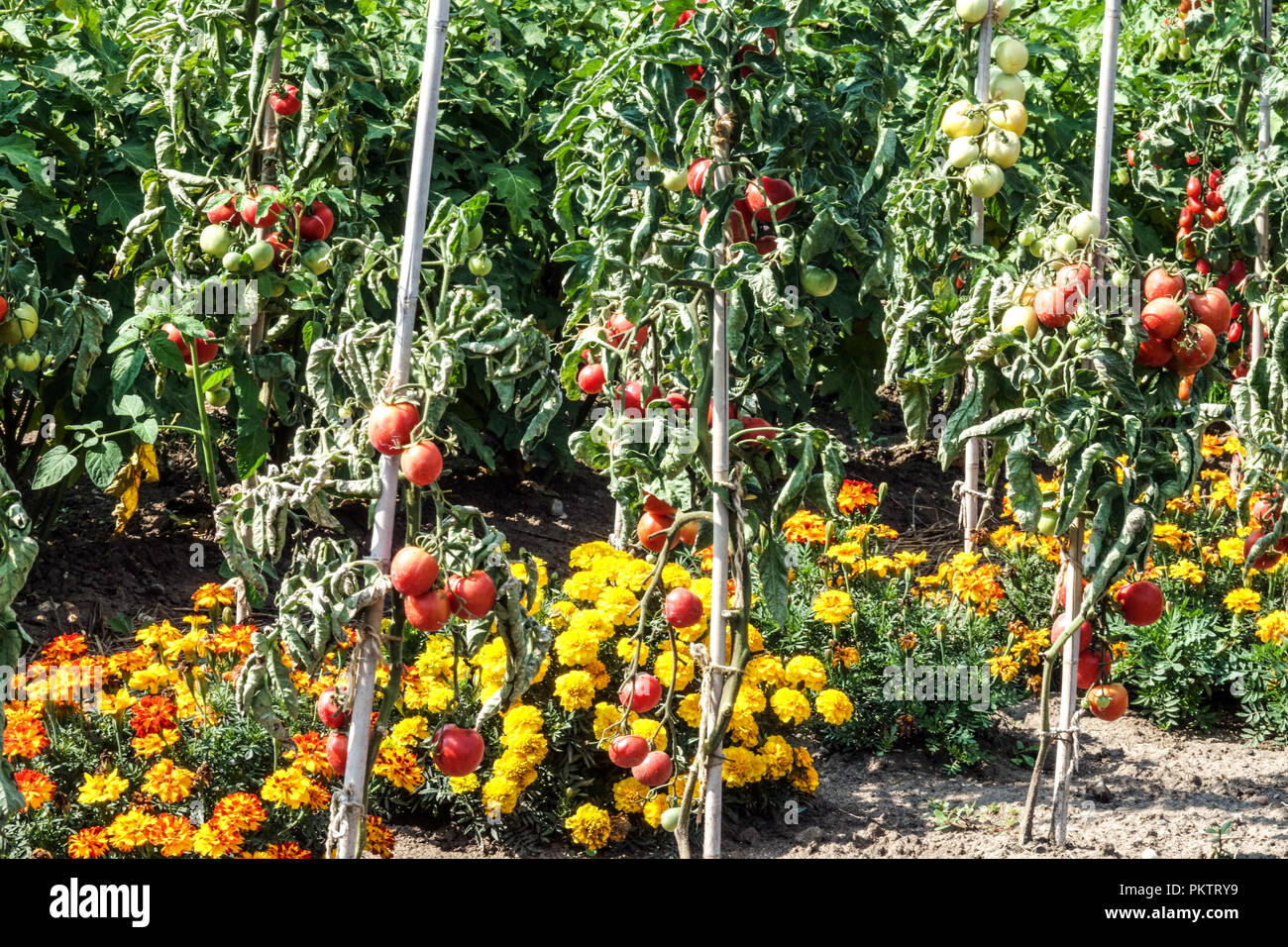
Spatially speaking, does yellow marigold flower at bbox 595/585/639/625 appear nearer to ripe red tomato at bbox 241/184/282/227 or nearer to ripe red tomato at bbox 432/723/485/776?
ripe red tomato at bbox 432/723/485/776

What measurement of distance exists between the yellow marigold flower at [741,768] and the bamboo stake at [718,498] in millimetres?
520

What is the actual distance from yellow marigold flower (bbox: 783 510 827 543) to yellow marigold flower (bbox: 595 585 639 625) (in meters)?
1.02

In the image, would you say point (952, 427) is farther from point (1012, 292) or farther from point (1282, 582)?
point (1282, 582)

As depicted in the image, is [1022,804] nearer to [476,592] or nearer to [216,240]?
[476,592]

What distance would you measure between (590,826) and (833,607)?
42.8 inches

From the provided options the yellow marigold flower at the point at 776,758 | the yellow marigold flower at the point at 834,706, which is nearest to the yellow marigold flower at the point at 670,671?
the yellow marigold flower at the point at 776,758

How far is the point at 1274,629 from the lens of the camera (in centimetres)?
388

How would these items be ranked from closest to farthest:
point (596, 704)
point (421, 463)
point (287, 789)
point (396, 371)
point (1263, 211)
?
1. point (421, 463)
2. point (396, 371)
3. point (287, 789)
4. point (596, 704)
5. point (1263, 211)

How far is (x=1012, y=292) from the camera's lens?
2.91 meters

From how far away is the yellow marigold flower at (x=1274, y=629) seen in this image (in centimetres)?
387

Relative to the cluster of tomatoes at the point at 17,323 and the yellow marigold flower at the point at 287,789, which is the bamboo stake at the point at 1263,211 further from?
the cluster of tomatoes at the point at 17,323

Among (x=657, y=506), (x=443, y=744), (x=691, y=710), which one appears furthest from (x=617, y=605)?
(x=443, y=744)

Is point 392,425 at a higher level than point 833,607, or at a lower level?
higher

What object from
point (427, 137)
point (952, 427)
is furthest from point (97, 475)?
point (952, 427)
